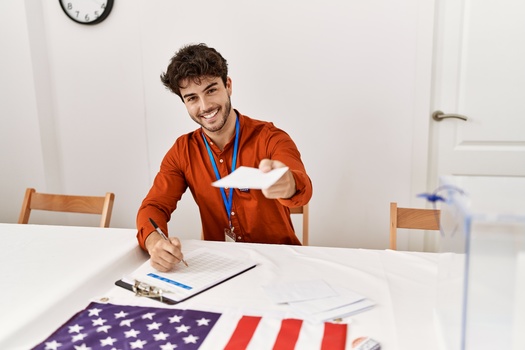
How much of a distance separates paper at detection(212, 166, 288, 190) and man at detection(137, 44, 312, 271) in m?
0.59

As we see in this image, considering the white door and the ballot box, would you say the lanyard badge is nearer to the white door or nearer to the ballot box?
the ballot box

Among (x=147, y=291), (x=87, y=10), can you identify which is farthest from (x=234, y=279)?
(x=87, y=10)

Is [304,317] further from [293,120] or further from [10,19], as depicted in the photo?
[10,19]

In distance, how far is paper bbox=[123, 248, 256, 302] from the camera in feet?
3.98

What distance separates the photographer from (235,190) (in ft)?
5.72

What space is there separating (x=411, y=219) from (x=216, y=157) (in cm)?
77

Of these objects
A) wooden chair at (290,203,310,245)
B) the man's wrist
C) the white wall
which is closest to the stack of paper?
the man's wrist

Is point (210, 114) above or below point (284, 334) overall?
above

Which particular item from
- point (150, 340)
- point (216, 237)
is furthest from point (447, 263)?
point (216, 237)

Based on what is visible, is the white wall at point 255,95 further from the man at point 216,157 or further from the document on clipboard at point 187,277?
the document on clipboard at point 187,277

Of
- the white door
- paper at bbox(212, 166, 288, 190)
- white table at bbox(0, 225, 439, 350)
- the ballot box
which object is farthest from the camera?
the white door

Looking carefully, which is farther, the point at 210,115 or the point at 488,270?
the point at 210,115

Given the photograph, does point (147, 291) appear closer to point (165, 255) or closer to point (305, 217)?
point (165, 255)

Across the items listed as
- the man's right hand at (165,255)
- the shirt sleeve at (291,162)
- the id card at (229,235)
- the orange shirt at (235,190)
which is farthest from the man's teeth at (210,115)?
the man's right hand at (165,255)
